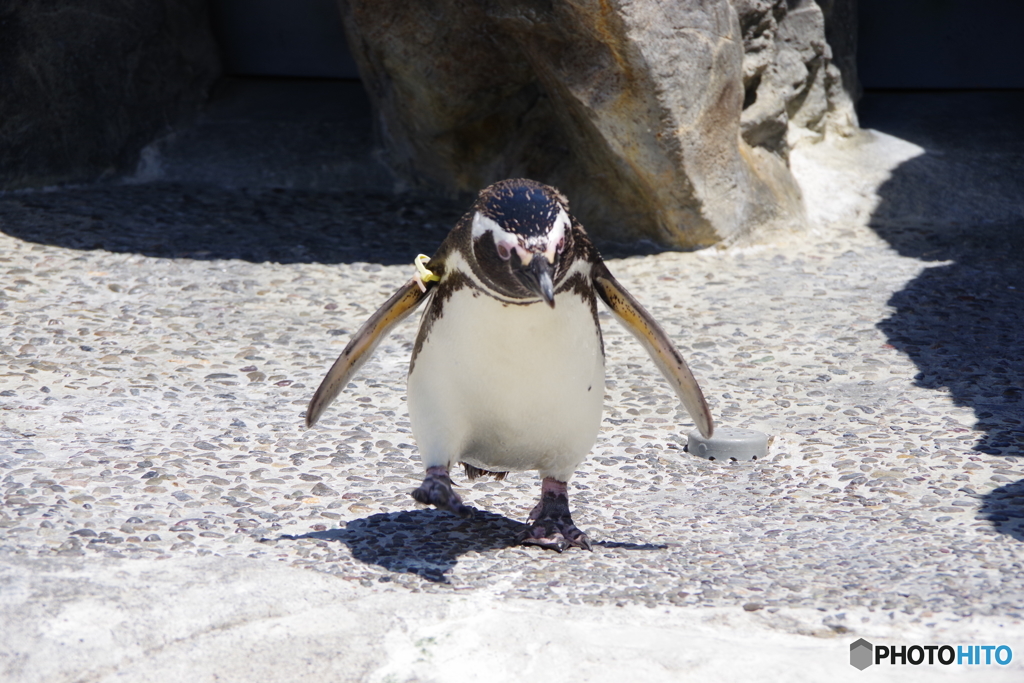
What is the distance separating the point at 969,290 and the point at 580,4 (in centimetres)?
255

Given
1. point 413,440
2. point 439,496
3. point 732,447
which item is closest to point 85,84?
point 413,440

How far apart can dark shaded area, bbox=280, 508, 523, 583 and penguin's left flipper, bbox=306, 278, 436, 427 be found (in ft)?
1.14

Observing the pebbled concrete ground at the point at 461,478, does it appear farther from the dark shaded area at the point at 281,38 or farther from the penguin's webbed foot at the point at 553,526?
the dark shaded area at the point at 281,38

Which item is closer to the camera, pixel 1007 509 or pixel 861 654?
pixel 861 654

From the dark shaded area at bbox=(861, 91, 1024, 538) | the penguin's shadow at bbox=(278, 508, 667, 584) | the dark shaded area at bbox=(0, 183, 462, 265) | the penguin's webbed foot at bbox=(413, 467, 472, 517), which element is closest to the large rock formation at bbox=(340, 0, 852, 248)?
the dark shaded area at bbox=(0, 183, 462, 265)

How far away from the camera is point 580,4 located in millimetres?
5746

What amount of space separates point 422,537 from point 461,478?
0.77m

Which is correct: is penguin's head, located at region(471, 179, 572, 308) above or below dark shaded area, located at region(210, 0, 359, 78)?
above

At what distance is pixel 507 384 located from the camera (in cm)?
272

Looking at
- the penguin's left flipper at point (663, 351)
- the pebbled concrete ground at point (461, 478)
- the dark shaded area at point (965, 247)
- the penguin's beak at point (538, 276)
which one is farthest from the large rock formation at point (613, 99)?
the penguin's beak at point (538, 276)

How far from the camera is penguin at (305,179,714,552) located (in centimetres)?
255

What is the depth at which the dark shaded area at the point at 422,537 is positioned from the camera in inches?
110

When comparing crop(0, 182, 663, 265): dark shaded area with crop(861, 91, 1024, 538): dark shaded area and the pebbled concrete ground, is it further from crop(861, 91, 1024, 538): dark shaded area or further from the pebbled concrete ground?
crop(861, 91, 1024, 538): dark shaded area

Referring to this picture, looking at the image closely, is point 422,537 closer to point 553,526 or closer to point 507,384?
point 553,526
